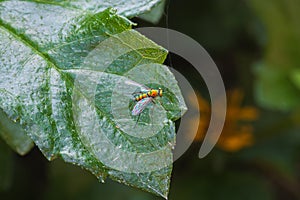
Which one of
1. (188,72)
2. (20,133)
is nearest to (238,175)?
(188,72)

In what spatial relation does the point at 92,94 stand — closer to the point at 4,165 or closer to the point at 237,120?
the point at 4,165

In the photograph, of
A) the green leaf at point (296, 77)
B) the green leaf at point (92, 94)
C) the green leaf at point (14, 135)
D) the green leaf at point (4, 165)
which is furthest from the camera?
the green leaf at point (296, 77)

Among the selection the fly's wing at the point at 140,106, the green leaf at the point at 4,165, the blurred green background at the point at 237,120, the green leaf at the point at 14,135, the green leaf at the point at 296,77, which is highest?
the fly's wing at the point at 140,106

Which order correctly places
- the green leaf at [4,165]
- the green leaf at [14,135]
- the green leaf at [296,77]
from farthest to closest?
the green leaf at [296,77] → the green leaf at [4,165] → the green leaf at [14,135]

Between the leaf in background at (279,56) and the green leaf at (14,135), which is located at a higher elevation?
the green leaf at (14,135)

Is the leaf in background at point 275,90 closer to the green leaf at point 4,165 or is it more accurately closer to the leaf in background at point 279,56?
the leaf in background at point 279,56

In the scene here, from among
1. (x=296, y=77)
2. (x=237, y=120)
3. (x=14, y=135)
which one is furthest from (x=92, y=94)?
(x=237, y=120)

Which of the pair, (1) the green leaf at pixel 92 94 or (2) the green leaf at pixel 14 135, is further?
(2) the green leaf at pixel 14 135

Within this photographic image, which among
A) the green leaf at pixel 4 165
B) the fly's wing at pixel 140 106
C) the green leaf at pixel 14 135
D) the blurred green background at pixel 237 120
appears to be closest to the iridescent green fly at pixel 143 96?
the fly's wing at pixel 140 106
